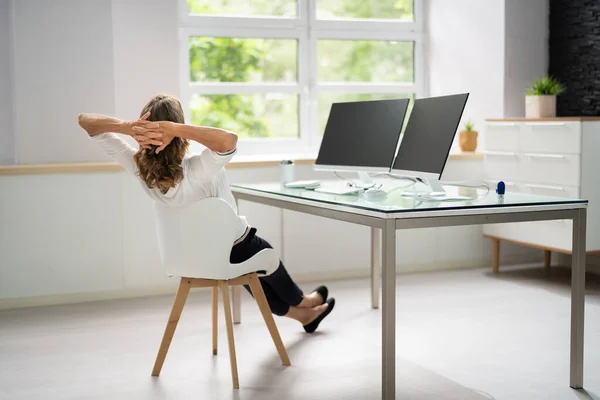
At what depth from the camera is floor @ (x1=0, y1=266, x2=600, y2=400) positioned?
10.1 ft

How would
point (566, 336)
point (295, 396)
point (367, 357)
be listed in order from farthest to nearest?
1. point (566, 336)
2. point (367, 357)
3. point (295, 396)

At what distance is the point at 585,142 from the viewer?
4688 millimetres

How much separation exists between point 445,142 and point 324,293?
1157 mm

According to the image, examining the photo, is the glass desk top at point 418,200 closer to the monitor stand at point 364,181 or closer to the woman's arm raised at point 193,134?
the monitor stand at point 364,181

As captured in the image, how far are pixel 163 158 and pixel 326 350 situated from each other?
1184 mm

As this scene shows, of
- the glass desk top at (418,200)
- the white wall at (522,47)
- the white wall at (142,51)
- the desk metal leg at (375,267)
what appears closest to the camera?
the glass desk top at (418,200)

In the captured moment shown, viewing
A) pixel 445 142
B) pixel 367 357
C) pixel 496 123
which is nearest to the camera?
pixel 445 142

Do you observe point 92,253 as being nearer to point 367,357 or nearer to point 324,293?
point 324,293

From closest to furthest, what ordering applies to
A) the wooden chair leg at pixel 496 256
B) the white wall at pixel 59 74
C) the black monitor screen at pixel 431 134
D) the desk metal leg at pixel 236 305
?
the black monitor screen at pixel 431 134 < the desk metal leg at pixel 236 305 < the white wall at pixel 59 74 < the wooden chair leg at pixel 496 256

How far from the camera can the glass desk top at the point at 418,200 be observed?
288cm

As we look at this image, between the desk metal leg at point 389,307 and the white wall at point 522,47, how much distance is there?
3.23 metres

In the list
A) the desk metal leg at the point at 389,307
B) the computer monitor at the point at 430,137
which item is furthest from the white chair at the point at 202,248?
the computer monitor at the point at 430,137

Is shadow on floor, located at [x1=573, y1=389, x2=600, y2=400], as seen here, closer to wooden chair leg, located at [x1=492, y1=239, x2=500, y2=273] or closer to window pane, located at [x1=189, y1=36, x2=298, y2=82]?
wooden chair leg, located at [x1=492, y1=239, x2=500, y2=273]

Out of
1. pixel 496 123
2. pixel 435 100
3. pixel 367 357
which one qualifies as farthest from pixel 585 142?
pixel 367 357
